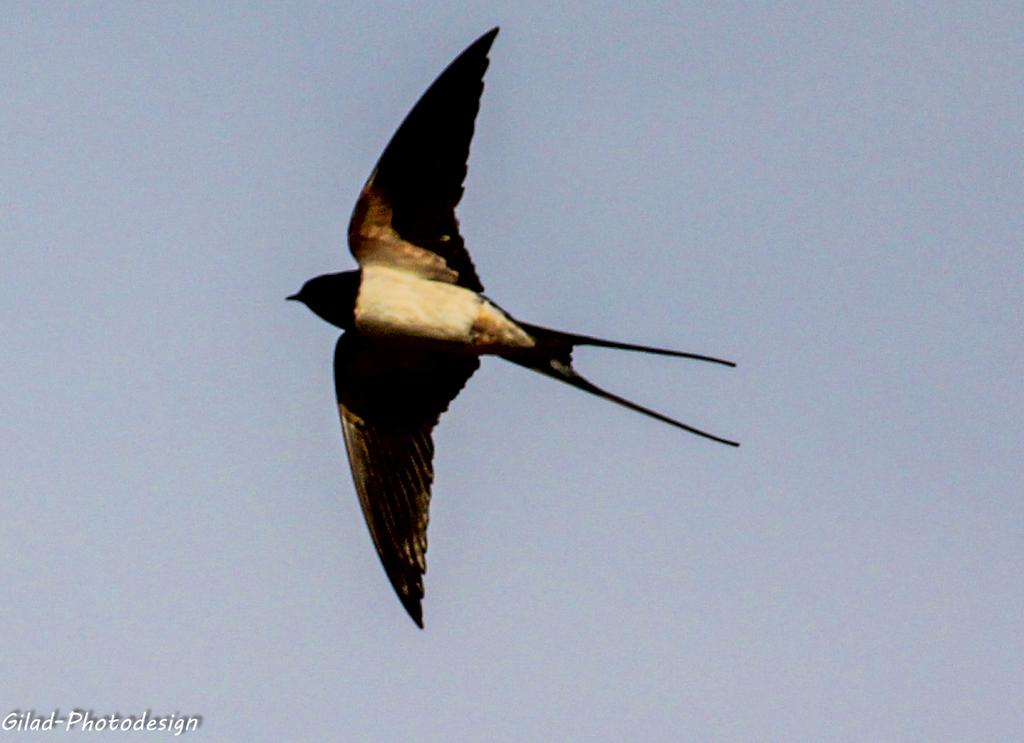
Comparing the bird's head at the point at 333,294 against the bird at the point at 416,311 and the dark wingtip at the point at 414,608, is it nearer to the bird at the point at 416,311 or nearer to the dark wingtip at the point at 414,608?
the bird at the point at 416,311

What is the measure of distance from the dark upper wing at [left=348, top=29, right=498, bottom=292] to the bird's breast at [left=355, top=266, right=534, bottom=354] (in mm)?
64

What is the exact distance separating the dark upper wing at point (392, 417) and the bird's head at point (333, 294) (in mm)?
254

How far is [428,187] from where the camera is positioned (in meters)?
7.76

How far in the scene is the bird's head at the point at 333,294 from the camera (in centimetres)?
791

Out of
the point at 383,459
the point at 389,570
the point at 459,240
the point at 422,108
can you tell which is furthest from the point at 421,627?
the point at 422,108

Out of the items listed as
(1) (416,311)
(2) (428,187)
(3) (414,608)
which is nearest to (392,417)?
(1) (416,311)

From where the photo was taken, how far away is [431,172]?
7730 millimetres

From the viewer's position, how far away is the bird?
25.2ft

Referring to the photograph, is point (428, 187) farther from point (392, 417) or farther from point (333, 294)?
point (392, 417)

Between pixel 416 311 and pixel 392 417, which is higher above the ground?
pixel 416 311

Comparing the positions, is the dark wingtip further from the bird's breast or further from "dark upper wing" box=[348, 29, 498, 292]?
"dark upper wing" box=[348, 29, 498, 292]

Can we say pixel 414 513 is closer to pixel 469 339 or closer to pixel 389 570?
pixel 389 570

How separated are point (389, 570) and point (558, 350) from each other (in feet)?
3.70

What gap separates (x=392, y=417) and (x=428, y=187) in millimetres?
1111
